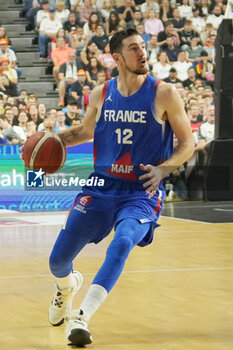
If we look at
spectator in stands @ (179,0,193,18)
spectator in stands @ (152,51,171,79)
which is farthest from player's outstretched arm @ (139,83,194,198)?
spectator in stands @ (179,0,193,18)

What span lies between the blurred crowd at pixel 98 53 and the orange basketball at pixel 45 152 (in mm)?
9343

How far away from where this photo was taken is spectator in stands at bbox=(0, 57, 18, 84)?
55.2 feet

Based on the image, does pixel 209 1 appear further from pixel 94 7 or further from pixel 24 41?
pixel 24 41

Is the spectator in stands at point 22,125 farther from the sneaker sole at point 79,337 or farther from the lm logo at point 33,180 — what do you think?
the sneaker sole at point 79,337

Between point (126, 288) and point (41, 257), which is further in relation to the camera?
point (41, 257)

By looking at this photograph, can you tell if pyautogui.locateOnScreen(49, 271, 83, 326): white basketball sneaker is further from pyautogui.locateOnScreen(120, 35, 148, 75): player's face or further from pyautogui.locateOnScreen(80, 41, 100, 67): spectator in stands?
pyautogui.locateOnScreen(80, 41, 100, 67): spectator in stands

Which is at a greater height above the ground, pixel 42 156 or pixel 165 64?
pixel 42 156

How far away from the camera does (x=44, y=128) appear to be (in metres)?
15.1

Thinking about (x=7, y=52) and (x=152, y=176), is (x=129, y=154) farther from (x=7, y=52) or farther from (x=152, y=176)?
(x=7, y=52)

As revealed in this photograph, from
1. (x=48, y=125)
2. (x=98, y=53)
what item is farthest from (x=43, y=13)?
(x=48, y=125)

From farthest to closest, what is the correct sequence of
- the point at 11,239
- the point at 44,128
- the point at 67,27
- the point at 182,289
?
1. the point at 67,27
2. the point at 44,128
3. the point at 11,239
4. the point at 182,289

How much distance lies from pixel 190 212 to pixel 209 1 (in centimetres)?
907

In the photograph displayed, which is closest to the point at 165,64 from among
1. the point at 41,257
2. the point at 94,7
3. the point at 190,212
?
the point at 94,7

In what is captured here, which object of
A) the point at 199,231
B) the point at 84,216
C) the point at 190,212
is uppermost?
the point at 84,216
